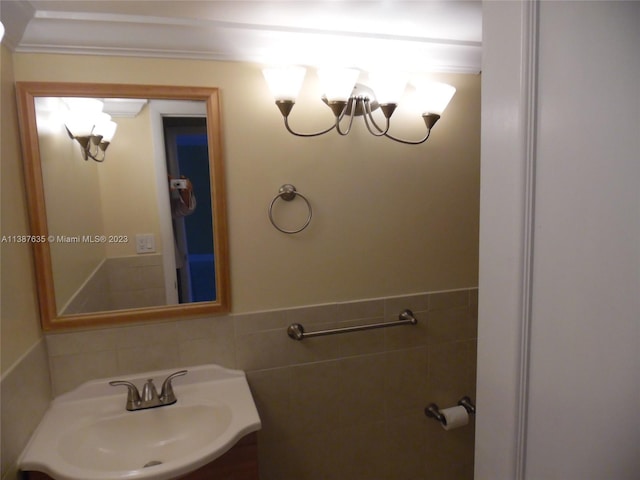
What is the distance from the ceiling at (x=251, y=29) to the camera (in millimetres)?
1187

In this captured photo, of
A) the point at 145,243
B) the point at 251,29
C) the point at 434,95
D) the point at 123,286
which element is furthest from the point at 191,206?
the point at 434,95

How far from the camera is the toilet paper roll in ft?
5.67

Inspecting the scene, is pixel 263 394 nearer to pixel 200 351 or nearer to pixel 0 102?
pixel 200 351

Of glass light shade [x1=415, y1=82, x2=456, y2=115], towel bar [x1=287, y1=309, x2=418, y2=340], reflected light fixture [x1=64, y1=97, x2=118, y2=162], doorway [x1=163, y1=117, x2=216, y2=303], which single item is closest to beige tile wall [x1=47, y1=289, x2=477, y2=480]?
towel bar [x1=287, y1=309, x2=418, y2=340]

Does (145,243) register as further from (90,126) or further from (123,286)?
(90,126)

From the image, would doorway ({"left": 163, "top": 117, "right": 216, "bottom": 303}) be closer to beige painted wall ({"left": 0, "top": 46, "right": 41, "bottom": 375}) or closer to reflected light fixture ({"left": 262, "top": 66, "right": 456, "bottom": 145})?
reflected light fixture ({"left": 262, "top": 66, "right": 456, "bottom": 145})

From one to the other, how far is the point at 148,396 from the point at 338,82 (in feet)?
4.09

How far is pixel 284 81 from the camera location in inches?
52.1

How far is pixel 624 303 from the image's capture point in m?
0.65

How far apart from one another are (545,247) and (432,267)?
43.8 inches

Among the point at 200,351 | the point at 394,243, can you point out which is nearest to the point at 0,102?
the point at 200,351

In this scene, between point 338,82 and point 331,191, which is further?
point 331,191

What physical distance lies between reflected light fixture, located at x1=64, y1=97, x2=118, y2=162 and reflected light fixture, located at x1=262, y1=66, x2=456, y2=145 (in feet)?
1.82

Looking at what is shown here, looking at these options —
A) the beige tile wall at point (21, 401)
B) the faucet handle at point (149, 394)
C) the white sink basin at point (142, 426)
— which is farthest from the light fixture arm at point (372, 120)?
the beige tile wall at point (21, 401)
